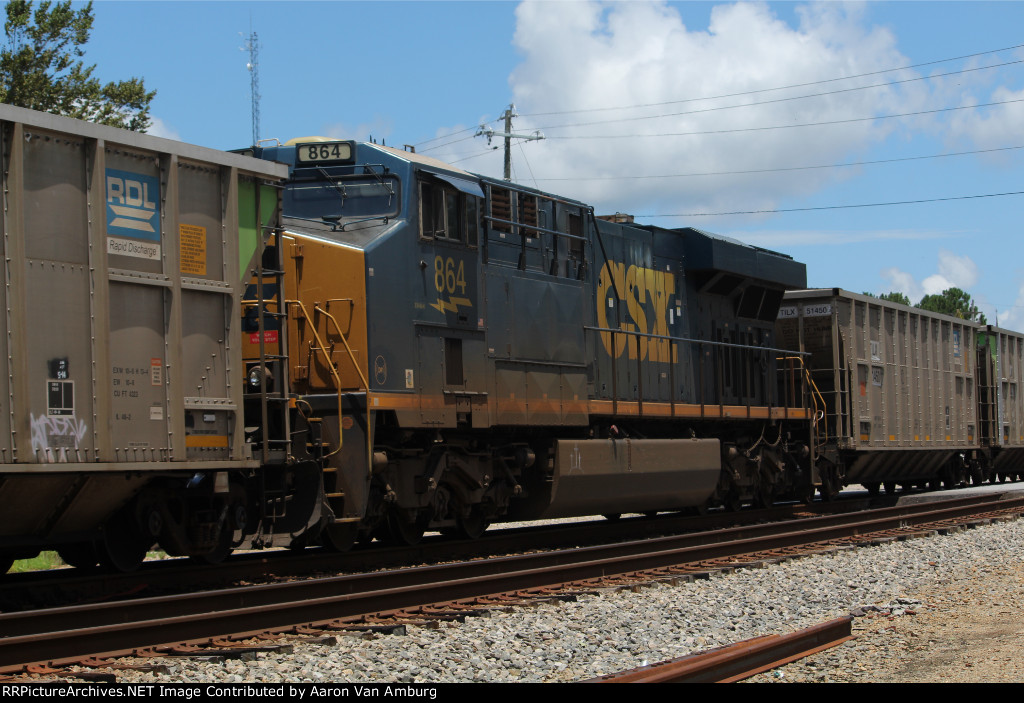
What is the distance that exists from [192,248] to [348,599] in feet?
10.1

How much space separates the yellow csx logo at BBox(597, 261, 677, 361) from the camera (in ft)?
49.2

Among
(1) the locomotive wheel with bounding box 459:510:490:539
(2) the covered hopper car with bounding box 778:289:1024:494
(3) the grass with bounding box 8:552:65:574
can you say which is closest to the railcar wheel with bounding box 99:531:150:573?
(1) the locomotive wheel with bounding box 459:510:490:539

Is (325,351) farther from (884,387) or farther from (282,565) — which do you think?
(884,387)

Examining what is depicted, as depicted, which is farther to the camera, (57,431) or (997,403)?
(997,403)

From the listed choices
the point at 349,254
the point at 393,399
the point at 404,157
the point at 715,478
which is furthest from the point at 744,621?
the point at 715,478

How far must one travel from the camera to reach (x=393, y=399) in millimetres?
10883

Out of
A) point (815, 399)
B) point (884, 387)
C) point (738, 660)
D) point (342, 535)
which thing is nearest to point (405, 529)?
point (342, 535)

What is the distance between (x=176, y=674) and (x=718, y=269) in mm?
12496

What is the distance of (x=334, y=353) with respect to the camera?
1079 cm

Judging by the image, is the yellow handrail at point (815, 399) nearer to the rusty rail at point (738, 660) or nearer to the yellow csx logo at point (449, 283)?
the yellow csx logo at point (449, 283)

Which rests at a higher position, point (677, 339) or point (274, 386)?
point (677, 339)

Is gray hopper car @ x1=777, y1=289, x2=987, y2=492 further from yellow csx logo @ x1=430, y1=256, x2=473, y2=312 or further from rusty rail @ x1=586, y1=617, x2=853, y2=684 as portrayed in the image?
rusty rail @ x1=586, y1=617, x2=853, y2=684

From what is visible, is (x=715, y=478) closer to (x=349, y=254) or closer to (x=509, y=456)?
(x=509, y=456)

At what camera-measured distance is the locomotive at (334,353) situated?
7.97 meters
